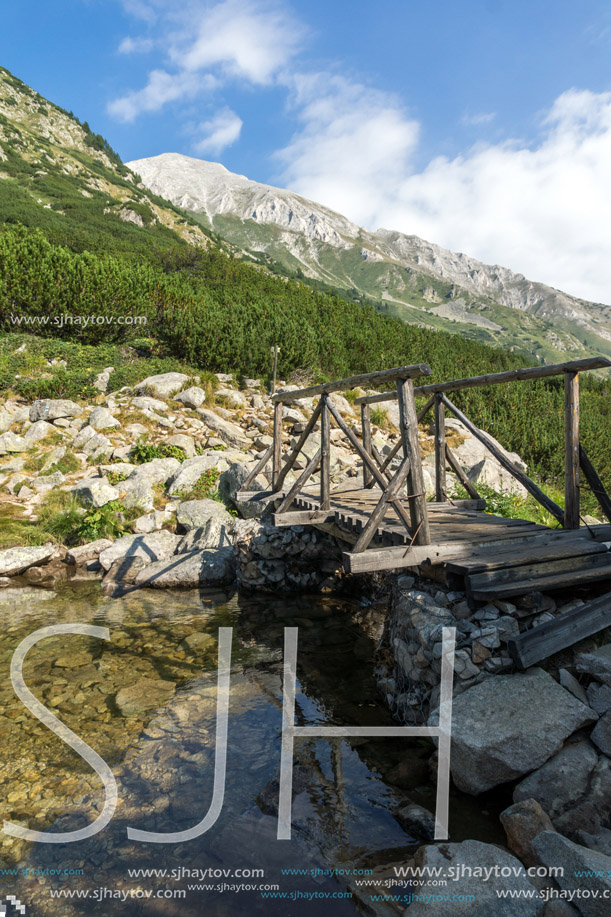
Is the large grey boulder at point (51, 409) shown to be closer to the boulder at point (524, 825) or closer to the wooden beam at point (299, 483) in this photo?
the wooden beam at point (299, 483)

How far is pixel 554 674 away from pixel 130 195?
70208mm

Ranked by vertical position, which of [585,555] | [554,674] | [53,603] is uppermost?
[585,555]

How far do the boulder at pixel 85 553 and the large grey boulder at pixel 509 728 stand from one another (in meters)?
7.72

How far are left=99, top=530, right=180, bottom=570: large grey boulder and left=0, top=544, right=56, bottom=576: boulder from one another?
1.08 meters

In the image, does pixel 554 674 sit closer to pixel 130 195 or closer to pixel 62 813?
pixel 62 813

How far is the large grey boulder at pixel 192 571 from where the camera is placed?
27.6 feet

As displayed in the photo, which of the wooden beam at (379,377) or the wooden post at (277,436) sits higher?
the wooden beam at (379,377)

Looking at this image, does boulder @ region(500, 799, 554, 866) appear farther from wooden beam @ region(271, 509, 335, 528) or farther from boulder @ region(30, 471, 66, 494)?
boulder @ region(30, 471, 66, 494)

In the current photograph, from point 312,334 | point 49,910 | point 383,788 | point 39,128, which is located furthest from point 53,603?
point 39,128

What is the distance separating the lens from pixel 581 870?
235 centimetres

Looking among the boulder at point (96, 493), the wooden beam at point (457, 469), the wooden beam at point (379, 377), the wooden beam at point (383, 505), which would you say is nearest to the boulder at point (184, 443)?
the boulder at point (96, 493)

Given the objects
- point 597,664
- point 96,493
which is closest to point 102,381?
point 96,493

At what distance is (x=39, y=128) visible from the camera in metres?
68.2

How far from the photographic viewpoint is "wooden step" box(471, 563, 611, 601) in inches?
156
